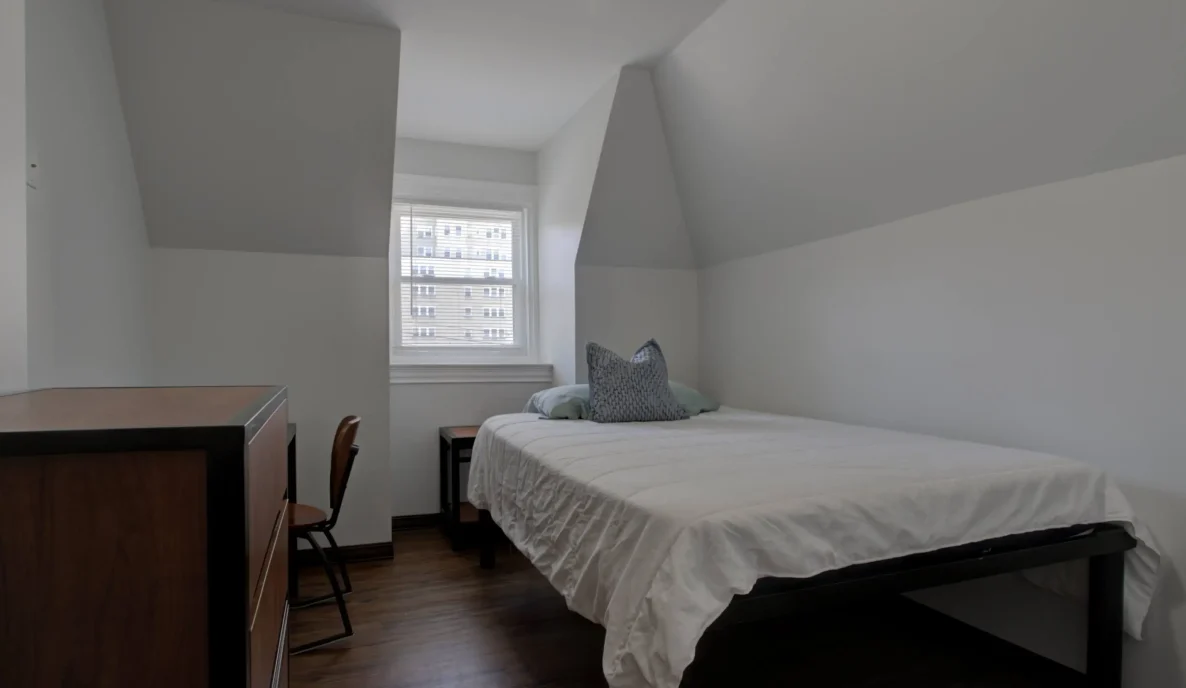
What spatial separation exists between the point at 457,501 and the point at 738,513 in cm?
237

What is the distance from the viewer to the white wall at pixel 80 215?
70.6 inches

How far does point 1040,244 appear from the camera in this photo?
2150 mm

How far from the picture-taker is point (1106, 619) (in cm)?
182

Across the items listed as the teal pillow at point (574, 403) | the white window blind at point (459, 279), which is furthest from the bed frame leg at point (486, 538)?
the white window blind at point (459, 279)

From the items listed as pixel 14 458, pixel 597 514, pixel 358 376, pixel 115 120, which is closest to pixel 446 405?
pixel 358 376

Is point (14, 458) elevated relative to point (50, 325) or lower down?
lower down

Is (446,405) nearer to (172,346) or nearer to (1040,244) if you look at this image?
(172,346)

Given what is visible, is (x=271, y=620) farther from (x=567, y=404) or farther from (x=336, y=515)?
(x=567, y=404)

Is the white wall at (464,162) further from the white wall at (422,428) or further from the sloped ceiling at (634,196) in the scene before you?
the white wall at (422,428)

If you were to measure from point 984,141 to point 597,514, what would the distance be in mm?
1763

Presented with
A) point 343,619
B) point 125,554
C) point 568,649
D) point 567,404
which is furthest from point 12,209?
point 567,404

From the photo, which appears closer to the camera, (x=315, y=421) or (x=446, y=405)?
(x=315, y=421)

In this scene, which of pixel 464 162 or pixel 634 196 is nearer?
pixel 634 196

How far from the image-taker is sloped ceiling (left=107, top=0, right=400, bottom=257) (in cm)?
264
